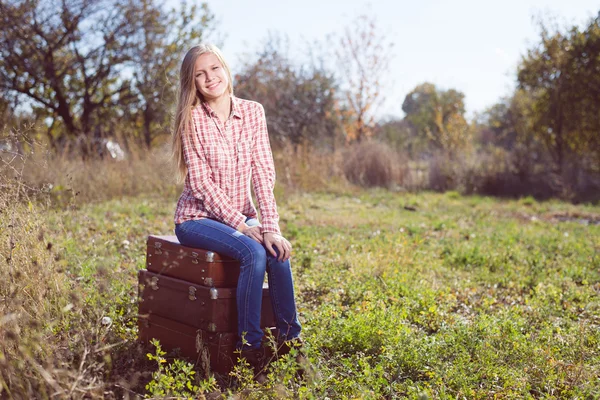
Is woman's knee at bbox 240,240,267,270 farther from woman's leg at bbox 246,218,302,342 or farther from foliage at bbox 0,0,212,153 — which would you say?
foliage at bbox 0,0,212,153

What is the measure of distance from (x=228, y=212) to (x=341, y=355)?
3.54ft

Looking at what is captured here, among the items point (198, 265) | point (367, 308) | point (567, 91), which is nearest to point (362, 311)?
point (367, 308)

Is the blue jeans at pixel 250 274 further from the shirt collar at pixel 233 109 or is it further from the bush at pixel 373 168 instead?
the bush at pixel 373 168

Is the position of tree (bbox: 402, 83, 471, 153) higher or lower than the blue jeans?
higher

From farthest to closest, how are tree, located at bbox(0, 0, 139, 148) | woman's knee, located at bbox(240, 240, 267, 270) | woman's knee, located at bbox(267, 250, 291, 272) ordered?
tree, located at bbox(0, 0, 139, 148) → woman's knee, located at bbox(267, 250, 291, 272) → woman's knee, located at bbox(240, 240, 267, 270)

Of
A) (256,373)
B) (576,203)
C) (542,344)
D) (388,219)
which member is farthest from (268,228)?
(576,203)

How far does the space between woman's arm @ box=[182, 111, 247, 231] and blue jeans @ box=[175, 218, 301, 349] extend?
65 millimetres

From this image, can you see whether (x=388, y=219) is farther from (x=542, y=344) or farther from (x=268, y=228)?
(x=268, y=228)

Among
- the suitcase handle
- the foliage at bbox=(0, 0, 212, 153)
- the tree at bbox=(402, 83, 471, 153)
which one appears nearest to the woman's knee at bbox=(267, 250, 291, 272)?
the suitcase handle

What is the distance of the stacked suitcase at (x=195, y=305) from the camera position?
3.24 metres

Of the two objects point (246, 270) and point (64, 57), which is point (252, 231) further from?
point (64, 57)

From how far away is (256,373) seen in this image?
3203 millimetres

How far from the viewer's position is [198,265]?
10.8ft

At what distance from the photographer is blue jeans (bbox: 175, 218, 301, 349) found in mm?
3182
